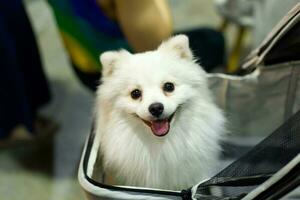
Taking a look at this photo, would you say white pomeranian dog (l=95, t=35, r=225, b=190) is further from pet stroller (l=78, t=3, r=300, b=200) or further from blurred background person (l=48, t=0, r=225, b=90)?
blurred background person (l=48, t=0, r=225, b=90)

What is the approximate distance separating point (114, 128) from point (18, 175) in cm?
74

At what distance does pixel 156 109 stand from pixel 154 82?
0.07 meters

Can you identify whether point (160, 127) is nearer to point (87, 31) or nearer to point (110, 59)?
point (110, 59)

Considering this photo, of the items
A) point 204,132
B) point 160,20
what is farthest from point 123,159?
point 160,20

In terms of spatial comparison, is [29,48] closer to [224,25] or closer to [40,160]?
[40,160]

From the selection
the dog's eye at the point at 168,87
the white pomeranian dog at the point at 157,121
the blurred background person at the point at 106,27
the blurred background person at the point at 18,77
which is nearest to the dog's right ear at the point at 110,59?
the white pomeranian dog at the point at 157,121

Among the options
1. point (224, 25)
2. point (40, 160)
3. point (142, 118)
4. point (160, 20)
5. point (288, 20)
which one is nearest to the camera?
point (142, 118)

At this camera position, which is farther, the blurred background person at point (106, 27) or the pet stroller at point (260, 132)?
the blurred background person at point (106, 27)

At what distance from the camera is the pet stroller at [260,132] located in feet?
2.47

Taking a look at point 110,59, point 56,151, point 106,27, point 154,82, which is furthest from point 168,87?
point 56,151

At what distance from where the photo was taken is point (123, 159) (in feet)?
3.03

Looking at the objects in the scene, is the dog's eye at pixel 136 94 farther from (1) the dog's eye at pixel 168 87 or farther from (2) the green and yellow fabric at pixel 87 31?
(2) the green and yellow fabric at pixel 87 31

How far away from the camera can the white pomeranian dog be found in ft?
2.85

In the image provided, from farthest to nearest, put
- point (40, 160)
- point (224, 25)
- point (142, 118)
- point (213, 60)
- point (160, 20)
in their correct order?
1. point (224, 25)
2. point (40, 160)
3. point (213, 60)
4. point (160, 20)
5. point (142, 118)
